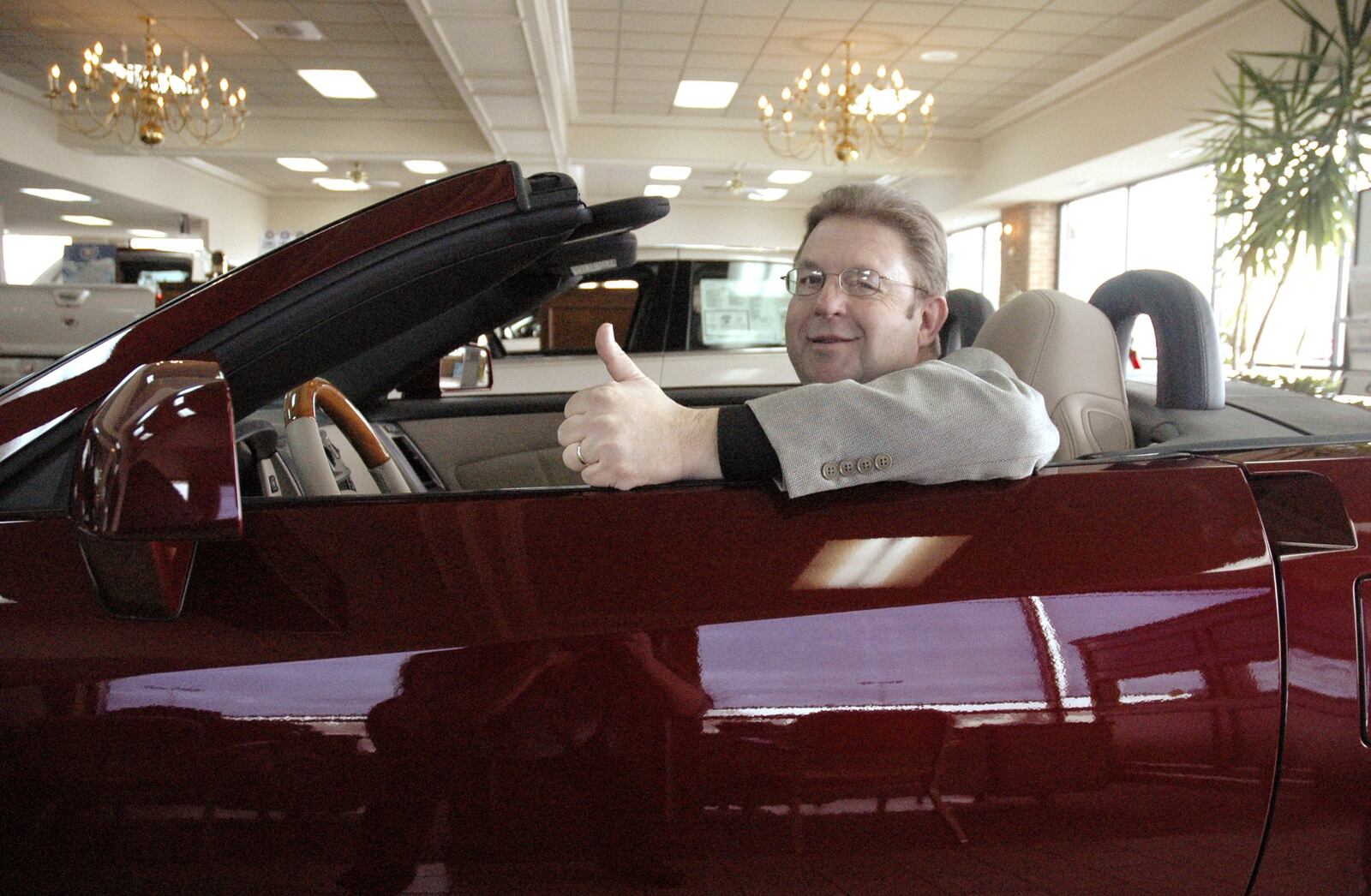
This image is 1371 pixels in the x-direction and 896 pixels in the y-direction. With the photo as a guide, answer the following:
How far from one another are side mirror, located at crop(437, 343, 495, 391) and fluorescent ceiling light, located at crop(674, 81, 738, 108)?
7.39m

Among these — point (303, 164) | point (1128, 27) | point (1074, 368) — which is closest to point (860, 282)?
point (1074, 368)

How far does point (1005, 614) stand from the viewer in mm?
779

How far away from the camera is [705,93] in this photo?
33.7ft

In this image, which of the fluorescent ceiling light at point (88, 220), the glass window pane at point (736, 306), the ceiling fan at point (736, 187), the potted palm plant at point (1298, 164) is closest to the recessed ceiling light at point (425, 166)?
the ceiling fan at point (736, 187)

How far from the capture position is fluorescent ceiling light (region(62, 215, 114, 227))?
1516 cm

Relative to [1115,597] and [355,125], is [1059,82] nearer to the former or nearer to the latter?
[355,125]

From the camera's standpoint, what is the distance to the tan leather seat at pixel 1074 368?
4.34ft

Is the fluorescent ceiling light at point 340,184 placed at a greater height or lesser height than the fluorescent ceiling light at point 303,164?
greater

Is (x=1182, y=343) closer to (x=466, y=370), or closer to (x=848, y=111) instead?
(x=466, y=370)

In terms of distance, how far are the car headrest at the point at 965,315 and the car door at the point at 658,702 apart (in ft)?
3.32

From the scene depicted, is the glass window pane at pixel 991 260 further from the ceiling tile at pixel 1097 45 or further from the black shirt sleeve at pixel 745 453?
the black shirt sleeve at pixel 745 453

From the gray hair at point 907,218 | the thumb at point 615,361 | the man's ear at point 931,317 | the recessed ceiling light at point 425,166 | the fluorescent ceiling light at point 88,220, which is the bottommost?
the thumb at point 615,361

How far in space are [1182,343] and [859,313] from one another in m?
0.46

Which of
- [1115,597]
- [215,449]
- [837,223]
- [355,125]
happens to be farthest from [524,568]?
[355,125]
